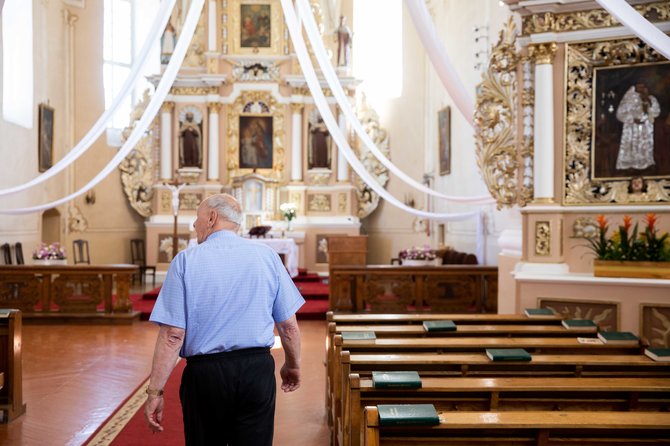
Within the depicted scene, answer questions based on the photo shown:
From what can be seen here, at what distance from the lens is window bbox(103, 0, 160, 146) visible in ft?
52.5

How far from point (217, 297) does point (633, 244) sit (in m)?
4.60

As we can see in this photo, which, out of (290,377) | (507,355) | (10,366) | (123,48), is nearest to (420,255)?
(10,366)

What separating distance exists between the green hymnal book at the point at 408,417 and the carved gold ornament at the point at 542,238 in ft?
14.4

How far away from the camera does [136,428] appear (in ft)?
16.0

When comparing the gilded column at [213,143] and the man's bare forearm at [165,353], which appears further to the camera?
the gilded column at [213,143]

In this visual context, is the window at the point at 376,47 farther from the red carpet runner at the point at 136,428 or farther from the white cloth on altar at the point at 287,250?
the red carpet runner at the point at 136,428

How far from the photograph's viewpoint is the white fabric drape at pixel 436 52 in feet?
21.1

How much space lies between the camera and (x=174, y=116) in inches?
617

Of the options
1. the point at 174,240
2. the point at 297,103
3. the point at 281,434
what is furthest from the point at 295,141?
the point at 281,434

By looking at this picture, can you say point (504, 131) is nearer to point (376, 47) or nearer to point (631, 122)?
point (631, 122)

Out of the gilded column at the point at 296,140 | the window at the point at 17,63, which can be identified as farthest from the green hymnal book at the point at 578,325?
the gilded column at the point at 296,140

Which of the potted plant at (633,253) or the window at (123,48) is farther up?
the window at (123,48)

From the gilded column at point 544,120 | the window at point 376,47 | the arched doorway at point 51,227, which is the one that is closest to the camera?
the gilded column at point 544,120

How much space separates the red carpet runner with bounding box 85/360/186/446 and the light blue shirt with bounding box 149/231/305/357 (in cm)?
194
